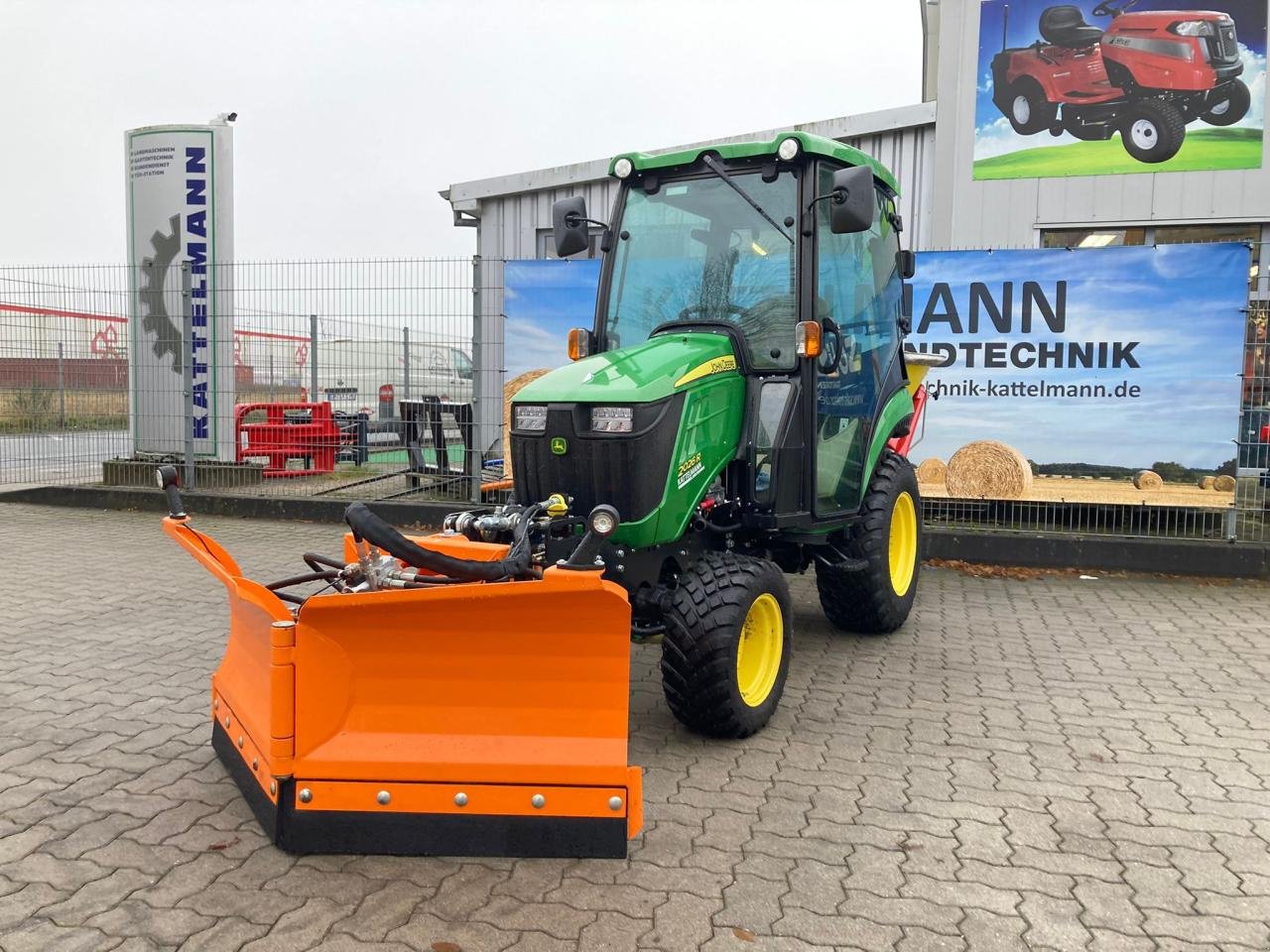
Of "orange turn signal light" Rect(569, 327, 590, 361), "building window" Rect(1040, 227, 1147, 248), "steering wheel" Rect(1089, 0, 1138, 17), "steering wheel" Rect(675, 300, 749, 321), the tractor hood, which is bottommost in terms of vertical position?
the tractor hood

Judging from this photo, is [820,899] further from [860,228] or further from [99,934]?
[860,228]

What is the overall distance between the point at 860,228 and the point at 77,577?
577 cm

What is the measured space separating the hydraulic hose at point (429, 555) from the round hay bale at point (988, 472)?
586cm

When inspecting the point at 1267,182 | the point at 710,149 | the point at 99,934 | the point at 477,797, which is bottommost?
the point at 99,934

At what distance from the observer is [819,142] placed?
4770 mm

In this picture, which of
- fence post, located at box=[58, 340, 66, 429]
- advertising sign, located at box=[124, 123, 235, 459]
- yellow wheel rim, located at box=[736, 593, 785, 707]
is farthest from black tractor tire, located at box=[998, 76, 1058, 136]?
fence post, located at box=[58, 340, 66, 429]

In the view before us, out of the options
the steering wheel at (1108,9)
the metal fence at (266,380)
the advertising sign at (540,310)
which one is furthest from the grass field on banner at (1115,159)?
the advertising sign at (540,310)

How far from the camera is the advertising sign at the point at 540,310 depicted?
9.50m

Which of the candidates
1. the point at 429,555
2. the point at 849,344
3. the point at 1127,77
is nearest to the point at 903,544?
the point at 849,344

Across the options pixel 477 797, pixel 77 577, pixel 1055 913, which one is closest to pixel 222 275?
pixel 77 577

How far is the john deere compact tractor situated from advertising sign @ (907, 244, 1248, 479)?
2316mm

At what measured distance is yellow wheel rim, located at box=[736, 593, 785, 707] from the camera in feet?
14.1

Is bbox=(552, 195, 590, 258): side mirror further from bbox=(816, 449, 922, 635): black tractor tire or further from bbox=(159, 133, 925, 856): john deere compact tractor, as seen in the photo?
bbox=(816, 449, 922, 635): black tractor tire

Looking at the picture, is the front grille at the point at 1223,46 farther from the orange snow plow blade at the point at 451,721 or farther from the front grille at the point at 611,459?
the orange snow plow blade at the point at 451,721
